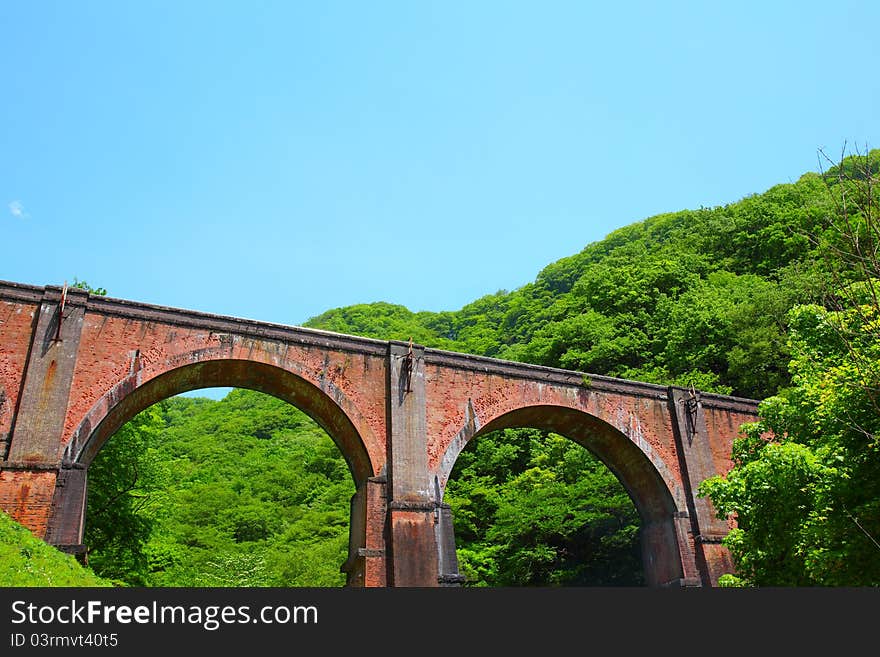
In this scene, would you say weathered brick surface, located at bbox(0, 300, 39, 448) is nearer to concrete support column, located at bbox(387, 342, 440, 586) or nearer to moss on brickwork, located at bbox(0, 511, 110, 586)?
moss on brickwork, located at bbox(0, 511, 110, 586)

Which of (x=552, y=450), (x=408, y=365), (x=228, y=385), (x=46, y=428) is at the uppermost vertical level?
(x=552, y=450)

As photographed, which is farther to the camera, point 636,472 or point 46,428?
point 636,472

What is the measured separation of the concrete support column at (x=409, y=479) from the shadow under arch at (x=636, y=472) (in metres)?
2.15

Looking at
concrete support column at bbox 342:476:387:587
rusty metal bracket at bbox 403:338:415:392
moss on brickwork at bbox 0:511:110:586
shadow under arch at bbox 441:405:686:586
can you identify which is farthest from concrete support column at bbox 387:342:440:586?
moss on brickwork at bbox 0:511:110:586

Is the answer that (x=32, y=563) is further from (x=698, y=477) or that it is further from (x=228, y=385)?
(x=698, y=477)

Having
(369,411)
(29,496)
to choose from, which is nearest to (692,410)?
(369,411)

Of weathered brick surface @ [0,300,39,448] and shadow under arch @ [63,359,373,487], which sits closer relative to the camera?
weathered brick surface @ [0,300,39,448]

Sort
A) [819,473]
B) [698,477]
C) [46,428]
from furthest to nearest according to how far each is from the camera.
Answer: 1. [698,477]
2. [46,428]
3. [819,473]

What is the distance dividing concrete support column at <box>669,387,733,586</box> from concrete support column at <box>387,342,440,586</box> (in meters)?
6.34

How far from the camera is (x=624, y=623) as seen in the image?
225 inches

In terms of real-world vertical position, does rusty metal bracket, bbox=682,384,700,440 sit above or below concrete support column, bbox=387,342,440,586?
above

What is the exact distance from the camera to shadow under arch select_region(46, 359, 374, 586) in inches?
492

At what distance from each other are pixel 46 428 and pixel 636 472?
531 inches

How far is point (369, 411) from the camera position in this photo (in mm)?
15680
